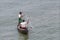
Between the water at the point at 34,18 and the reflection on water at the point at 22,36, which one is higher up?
the water at the point at 34,18

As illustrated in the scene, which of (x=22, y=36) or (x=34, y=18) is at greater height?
(x=34, y=18)

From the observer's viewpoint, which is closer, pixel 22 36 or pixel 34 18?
pixel 22 36

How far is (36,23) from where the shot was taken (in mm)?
22625

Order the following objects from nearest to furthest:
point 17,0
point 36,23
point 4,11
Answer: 1. point 36,23
2. point 4,11
3. point 17,0

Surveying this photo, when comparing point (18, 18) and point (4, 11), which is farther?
point (4, 11)

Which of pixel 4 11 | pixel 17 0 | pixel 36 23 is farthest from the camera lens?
pixel 17 0

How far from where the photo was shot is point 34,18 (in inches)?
926

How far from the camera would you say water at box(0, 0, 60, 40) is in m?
20.9

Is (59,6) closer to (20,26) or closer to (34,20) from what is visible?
(34,20)

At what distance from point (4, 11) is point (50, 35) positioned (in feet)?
18.4

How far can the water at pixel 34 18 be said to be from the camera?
20884 mm

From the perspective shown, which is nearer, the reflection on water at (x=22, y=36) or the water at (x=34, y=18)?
the reflection on water at (x=22, y=36)

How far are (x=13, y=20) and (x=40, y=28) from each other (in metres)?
2.32

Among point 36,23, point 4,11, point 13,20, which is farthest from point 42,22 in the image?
point 4,11
